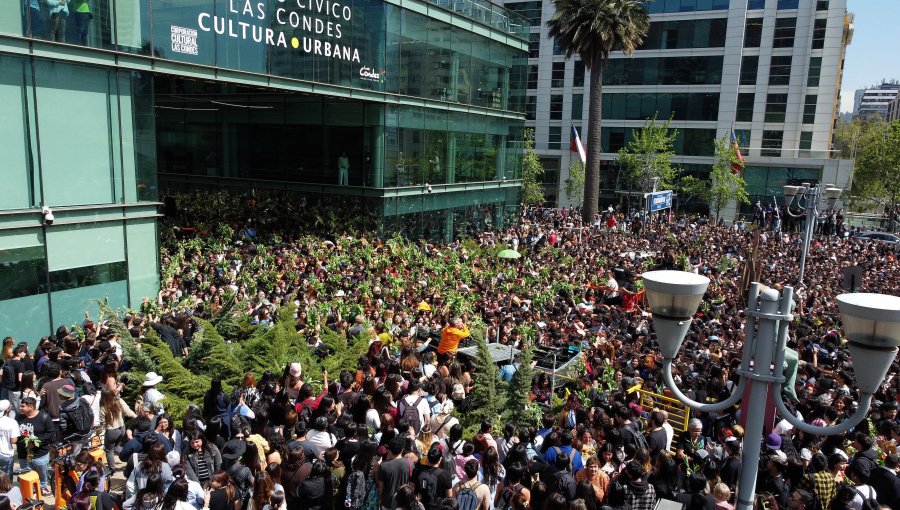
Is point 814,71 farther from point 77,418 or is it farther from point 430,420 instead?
point 77,418

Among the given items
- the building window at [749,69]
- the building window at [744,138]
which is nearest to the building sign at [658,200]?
the building window at [744,138]

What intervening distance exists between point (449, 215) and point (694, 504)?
26794 mm

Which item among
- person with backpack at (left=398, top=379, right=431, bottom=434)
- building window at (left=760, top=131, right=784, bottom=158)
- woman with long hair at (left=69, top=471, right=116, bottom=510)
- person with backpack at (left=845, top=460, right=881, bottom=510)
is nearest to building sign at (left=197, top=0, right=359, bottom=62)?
person with backpack at (left=398, top=379, right=431, bottom=434)

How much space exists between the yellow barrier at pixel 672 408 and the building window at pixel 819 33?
50877mm

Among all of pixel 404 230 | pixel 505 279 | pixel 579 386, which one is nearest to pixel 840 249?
pixel 505 279

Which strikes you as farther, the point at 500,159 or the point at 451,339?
the point at 500,159

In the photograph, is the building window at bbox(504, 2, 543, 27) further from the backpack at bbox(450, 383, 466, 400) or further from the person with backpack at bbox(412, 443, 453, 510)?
the person with backpack at bbox(412, 443, 453, 510)

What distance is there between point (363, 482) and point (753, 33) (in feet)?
184

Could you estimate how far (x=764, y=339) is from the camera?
419 centimetres

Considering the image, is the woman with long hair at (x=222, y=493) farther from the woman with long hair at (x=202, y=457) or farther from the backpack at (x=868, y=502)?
the backpack at (x=868, y=502)

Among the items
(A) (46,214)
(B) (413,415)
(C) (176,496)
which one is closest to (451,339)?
(B) (413,415)

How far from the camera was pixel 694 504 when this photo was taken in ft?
21.2

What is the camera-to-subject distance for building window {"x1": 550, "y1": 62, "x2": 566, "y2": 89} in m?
61.3

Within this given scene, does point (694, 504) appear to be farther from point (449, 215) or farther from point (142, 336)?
point (449, 215)
